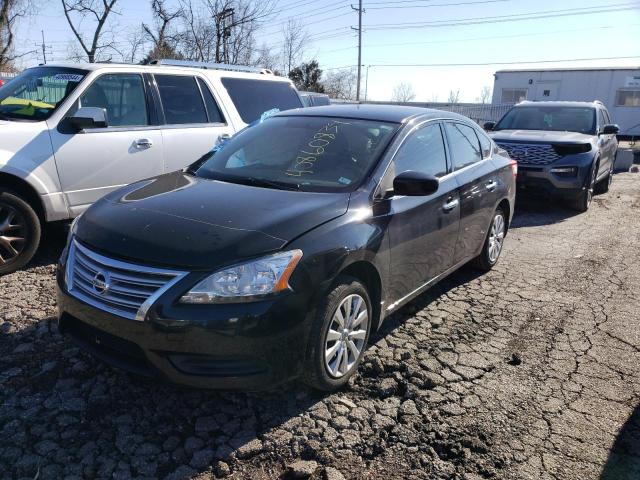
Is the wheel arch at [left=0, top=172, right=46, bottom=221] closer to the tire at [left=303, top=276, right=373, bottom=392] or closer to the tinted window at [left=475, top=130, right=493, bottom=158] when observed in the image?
the tire at [left=303, top=276, right=373, bottom=392]

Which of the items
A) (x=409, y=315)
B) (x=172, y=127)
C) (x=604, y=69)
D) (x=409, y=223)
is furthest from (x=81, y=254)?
(x=604, y=69)

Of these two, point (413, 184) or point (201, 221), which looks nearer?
point (201, 221)

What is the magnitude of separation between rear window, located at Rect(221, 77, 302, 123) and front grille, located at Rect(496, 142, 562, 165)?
403 centimetres

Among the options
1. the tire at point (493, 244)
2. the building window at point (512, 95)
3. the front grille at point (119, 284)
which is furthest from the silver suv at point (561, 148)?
the building window at point (512, 95)

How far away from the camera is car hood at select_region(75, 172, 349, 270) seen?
8.80 ft

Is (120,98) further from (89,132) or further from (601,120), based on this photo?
(601,120)

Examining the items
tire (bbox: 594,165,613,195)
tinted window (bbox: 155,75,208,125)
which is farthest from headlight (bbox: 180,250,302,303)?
tire (bbox: 594,165,613,195)

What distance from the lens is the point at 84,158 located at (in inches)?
197

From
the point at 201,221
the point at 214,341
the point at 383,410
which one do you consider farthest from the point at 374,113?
the point at 214,341

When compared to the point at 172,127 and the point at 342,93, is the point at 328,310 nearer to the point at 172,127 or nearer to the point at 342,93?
the point at 172,127

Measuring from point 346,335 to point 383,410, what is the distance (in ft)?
1.58

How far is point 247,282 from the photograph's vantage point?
8.64ft

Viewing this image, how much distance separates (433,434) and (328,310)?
35.1 inches

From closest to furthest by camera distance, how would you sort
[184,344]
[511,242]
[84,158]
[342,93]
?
[184,344] < [84,158] < [511,242] < [342,93]
